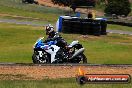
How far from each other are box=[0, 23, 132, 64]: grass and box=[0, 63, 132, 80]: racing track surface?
13.3 ft

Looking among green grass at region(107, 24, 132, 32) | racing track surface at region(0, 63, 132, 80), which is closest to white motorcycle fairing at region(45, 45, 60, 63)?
racing track surface at region(0, 63, 132, 80)

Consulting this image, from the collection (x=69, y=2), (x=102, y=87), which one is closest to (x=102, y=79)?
(x=102, y=87)

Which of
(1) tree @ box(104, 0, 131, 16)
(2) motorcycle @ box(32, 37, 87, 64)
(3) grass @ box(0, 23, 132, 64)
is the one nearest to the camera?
(2) motorcycle @ box(32, 37, 87, 64)

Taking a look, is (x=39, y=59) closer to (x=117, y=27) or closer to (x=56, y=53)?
(x=56, y=53)

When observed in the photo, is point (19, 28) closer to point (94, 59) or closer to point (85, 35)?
point (85, 35)

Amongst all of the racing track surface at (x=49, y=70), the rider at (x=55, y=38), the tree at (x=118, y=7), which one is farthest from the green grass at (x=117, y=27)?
the racing track surface at (x=49, y=70)

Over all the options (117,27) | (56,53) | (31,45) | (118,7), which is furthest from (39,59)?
(118,7)

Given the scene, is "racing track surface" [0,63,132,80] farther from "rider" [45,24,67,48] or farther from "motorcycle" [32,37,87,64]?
"rider" [45,24,67,48]

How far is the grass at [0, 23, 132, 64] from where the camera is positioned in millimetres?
23328

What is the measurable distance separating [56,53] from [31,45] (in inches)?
406

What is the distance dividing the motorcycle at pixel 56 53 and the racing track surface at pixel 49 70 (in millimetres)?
1120

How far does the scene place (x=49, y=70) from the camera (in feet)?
55.9

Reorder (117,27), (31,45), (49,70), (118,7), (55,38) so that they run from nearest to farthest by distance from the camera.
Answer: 1. (49,70)
2. (55,38)
3. (31,45)
4. (117,27)
5. (118,7)

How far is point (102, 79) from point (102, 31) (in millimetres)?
28928
